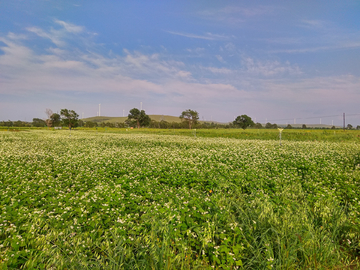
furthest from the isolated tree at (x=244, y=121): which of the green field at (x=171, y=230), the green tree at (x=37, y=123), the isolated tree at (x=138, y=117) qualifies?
the green tree at (x=37, y=123)

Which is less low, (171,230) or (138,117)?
(138,117)

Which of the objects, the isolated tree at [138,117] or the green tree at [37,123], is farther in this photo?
the green tree at [37,123]

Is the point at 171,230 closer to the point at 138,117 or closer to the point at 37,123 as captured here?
the point at 138,117

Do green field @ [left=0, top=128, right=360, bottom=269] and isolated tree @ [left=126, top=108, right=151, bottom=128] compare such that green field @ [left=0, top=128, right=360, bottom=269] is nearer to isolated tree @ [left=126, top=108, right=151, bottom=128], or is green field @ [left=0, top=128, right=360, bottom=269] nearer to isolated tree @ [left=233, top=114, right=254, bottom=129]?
isolated tree @ [left=233, top=114, right=254, bottom=129]

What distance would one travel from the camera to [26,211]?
5324mm

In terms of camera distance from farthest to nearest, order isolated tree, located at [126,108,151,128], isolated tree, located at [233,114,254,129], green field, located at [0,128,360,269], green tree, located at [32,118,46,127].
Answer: green tree, located at [32,118,46,127] < isolated tree, located at [126,108,151,128] < isolated tree, located at [233,114,254,129] < green field, located at [0,128,360,269]

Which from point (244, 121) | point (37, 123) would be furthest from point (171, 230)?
point (37, 123)

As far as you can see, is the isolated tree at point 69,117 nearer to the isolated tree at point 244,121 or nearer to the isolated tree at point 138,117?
the isolated tree at point 138,117

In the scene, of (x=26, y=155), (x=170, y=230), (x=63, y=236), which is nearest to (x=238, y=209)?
(x=170, y=230)

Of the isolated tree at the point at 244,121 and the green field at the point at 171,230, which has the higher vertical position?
the isolated tree at the point at 244,121

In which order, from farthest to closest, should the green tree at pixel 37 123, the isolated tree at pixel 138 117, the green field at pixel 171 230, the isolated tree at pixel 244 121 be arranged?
the green tree at pixel 37 123 < the isolated tree at pixel 138 117 < the isolated tree at pixel 244 121 < the green field at pixel 171 230

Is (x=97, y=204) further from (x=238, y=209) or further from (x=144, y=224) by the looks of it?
(x=238, y=209)

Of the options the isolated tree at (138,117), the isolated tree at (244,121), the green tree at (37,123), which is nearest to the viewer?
the isolated tree at (244,121)

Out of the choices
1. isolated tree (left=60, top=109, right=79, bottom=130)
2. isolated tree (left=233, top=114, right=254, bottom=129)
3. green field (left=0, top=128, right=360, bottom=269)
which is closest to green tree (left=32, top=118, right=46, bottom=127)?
isolated tree (left=60, top=109, right=79, bottom=130)
